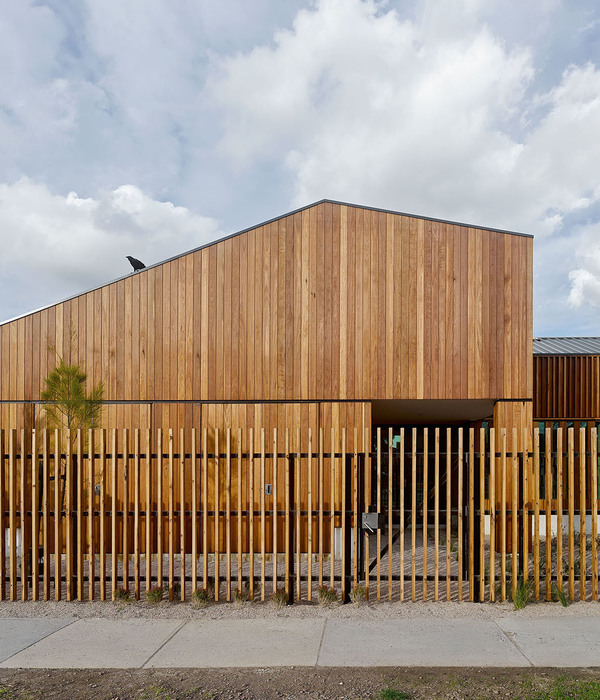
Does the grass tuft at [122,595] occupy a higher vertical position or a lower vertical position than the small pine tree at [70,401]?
lower

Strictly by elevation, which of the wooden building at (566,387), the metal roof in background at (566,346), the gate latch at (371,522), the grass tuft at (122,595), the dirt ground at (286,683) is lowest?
the grass tuft at (122,595)

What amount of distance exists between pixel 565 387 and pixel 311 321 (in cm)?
832

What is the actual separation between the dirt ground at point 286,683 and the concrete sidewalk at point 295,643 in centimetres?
18

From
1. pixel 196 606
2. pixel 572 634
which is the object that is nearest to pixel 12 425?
pixel 196 606

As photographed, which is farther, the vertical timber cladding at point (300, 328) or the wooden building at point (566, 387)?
the wooden building at point (566, 387)

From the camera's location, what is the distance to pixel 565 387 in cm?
1534

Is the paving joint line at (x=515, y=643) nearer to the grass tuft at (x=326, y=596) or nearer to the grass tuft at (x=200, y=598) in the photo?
the grass tuft at (x=326, y=596)

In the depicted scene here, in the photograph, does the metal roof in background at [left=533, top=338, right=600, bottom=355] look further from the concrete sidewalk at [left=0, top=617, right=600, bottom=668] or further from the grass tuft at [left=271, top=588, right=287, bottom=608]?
the grass tuft at [left=271, top=588, right=287, bottom=608]

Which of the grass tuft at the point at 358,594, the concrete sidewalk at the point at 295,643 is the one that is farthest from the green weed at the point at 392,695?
the grass tuft at the point at 358,594

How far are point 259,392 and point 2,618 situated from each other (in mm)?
5169

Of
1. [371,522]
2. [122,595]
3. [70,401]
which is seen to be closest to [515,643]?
[371,522]

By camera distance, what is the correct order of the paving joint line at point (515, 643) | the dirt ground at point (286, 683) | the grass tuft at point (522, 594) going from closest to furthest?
the dirt ground at point (286, 683) → the paving joint line at point (515, 643) → the grass tuft at point (522, 594)

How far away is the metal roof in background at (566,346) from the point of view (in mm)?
17664

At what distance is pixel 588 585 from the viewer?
792 cm
